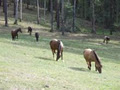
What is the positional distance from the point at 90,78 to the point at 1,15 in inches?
1981

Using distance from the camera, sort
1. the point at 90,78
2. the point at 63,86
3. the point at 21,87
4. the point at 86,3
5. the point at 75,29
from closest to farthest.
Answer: the point at 21,87 < the point at 63,86 < the point at 90,78 < the point at 75,29 < the point at 86,3

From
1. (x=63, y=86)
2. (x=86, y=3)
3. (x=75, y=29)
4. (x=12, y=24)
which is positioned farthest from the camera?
(x=86, y=3)

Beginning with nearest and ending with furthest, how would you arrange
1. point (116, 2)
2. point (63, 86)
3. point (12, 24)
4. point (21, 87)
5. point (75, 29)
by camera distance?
1. point (21, 87)
2. point (63, 86)
3. point (12, 24)
4. point (75, 29)
5. point (116, 2)

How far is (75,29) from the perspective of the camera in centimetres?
6241

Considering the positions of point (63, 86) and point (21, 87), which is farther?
point (63, 86)

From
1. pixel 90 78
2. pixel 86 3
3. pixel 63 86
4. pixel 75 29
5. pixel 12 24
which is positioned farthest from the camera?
pixel 86 3

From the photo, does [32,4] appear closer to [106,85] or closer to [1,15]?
[1,15]

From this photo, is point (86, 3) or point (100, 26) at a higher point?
point (86, 3)

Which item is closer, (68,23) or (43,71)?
(43,71)

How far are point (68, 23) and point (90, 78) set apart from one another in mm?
49308

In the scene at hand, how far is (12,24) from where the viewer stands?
55625 mm

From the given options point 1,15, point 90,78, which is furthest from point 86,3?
point 90,78

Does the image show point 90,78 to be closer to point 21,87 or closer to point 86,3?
point 21,87

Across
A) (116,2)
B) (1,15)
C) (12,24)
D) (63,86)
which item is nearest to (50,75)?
(63,86)
